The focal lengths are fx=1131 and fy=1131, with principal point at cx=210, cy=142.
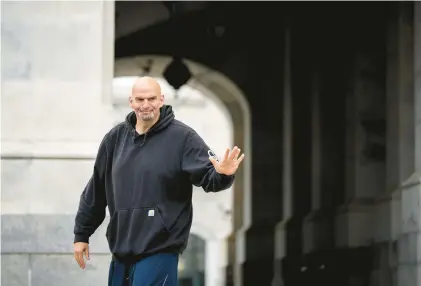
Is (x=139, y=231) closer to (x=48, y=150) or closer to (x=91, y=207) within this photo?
(x=91, y=207)

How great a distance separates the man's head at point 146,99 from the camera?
19.6 ft

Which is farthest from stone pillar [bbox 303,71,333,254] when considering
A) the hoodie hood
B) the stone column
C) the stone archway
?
the hoodie hood

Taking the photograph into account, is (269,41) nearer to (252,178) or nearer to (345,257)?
(252,178)

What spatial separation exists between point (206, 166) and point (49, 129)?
351 cm

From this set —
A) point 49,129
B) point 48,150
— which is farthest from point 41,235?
point 49,129

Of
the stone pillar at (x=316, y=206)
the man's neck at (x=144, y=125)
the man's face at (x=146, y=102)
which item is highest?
the man's face at (x=146, y=102)

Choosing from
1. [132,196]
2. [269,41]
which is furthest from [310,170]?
[132,196]

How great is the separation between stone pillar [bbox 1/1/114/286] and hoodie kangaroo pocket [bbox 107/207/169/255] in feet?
9.65

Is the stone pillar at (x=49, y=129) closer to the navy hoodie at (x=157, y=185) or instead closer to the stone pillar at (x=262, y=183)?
the navy hoodie at (x=157, y=185)

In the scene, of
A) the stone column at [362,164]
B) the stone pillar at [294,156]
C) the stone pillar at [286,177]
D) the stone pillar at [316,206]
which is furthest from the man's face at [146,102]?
the stone pillar at [286,177]

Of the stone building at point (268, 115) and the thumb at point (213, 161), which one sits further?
the stone building at point (268, 115)

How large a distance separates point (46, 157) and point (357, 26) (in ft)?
24.3

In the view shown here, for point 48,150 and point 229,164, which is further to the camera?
point 48,150

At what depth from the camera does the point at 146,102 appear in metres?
5.99
